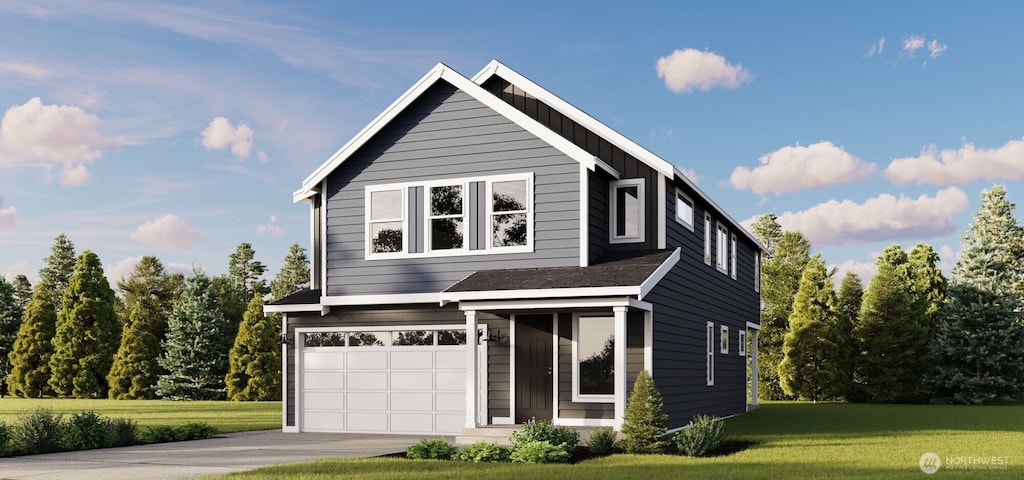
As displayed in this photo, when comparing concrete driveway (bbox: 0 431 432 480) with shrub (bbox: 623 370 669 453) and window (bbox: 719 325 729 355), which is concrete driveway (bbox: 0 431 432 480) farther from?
window (bbox: 719 325 729 355)

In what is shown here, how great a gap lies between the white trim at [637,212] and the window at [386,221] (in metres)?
4.40

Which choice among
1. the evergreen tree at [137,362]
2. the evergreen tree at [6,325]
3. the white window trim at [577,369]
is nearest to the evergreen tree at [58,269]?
the evergreen tree at [6,325]

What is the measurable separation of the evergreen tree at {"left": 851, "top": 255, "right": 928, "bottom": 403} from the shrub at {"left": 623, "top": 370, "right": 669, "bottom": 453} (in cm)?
2479

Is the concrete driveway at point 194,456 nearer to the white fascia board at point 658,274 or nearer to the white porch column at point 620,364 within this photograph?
the white porch column at point 620,364

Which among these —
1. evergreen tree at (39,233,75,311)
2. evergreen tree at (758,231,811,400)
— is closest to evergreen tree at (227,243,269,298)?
evergreen tree at (39,233,75,311)

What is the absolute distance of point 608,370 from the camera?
1927cm

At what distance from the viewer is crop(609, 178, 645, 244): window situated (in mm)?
20312

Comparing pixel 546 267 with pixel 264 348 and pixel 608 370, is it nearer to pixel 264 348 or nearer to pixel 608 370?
pixel 608 370

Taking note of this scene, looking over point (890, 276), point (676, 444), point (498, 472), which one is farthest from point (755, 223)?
point (498, 472)

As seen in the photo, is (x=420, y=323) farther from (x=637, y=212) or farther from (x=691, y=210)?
(x=691, y=210)

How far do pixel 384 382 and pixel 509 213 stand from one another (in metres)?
4.82

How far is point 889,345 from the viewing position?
38375 millimetres

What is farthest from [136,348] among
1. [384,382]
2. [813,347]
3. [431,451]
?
[431,451]

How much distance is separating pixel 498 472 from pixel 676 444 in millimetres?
4115
